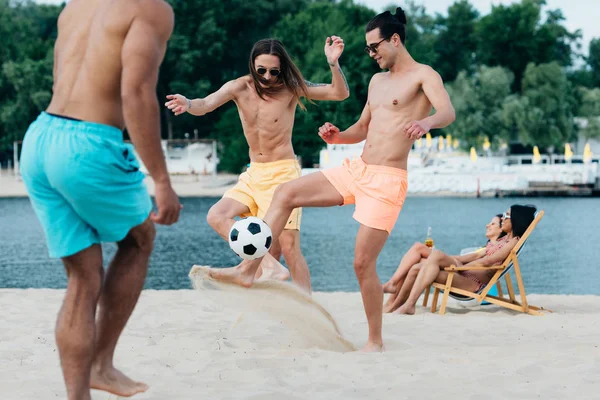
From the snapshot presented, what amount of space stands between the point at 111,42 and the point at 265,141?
4019 millimetres

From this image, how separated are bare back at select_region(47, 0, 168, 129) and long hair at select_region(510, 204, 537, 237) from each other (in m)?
6.70

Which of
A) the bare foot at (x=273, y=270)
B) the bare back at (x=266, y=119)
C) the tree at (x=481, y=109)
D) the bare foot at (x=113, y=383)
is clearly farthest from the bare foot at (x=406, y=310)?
the tree at (x=481, y=109)

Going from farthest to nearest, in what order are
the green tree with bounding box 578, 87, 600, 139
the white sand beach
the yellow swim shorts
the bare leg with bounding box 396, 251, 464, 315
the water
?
1. the green tree with bounding box 578, 87, 600, 139
2. the water
3. the bare leg with bounding box 396, 251, 464, 315
4. the yellow swim shorts
5. the white sand beach

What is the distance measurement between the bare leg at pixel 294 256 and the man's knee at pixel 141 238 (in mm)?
3584

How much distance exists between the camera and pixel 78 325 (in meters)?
4.57

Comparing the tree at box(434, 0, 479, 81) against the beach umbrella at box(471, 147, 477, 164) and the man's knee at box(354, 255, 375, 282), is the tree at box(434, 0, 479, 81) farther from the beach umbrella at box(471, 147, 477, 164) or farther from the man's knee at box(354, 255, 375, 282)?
the man's knee at box(354, 255, 375, 282)

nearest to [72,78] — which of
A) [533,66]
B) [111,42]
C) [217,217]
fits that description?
[111,42]

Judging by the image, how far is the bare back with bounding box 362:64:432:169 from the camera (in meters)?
7.34

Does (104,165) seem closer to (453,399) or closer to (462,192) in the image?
(453,399)

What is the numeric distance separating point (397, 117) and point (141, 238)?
308 centimetres

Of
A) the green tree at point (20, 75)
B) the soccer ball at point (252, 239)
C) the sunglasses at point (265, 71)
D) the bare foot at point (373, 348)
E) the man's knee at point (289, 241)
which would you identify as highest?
the green tree at point (20, 75)

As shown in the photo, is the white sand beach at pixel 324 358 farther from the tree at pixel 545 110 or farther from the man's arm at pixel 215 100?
the tree at pixel 545 110

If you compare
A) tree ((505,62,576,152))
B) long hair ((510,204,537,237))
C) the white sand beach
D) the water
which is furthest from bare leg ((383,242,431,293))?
tree ((505,62,576,152))

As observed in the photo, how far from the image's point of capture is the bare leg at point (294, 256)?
27.7ft
